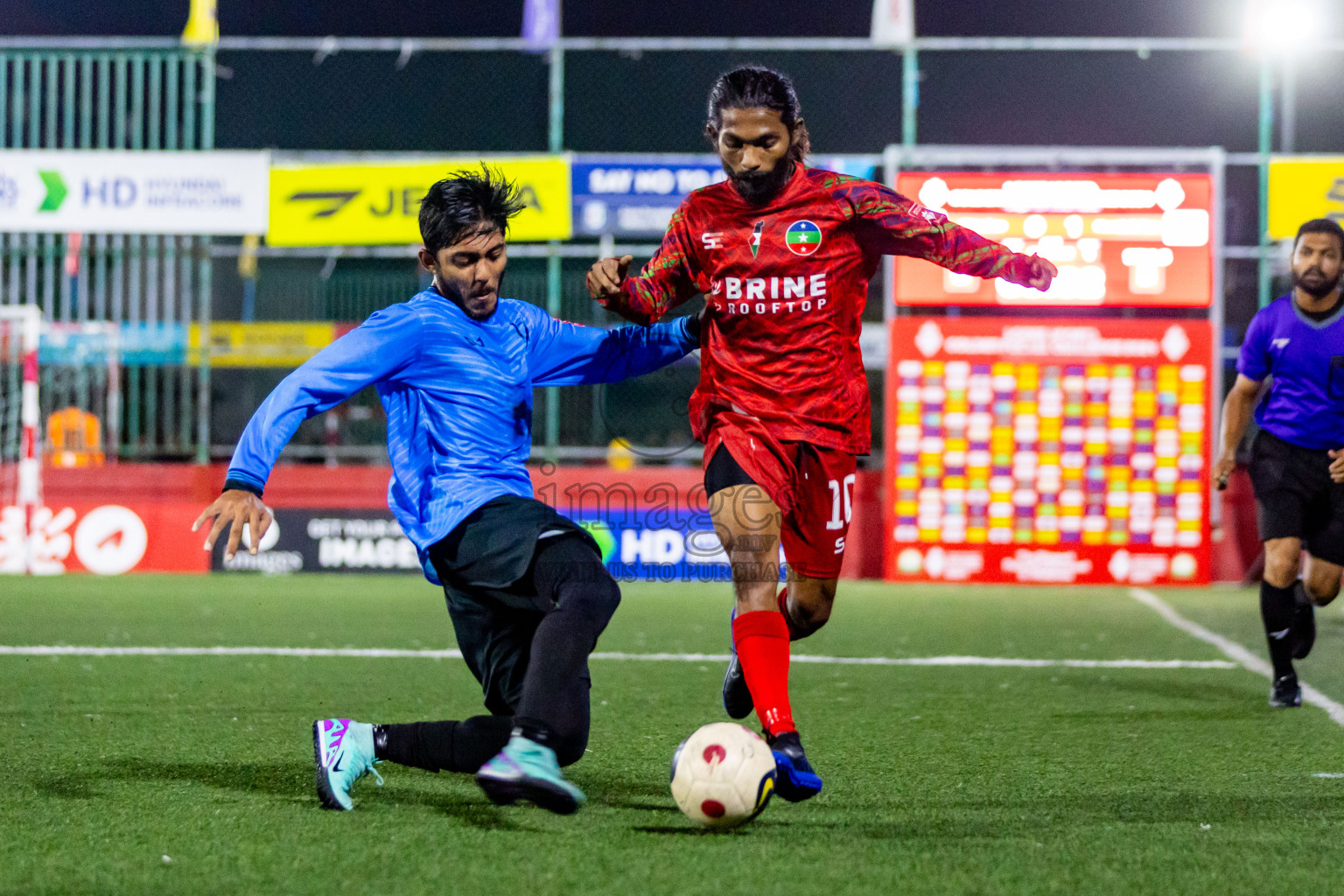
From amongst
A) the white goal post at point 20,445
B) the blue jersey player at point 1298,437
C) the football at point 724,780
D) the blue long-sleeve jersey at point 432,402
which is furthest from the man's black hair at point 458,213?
the white goal post at point 20,445

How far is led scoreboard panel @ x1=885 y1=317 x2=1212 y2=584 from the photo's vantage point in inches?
479

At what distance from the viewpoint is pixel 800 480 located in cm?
A: 418

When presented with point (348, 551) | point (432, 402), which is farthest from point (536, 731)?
point (348, 551)

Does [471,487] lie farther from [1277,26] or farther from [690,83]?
[690,83]

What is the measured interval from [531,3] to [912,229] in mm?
9358

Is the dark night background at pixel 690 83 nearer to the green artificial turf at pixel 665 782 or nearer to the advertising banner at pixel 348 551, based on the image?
the advertising banner at pixel 348 551

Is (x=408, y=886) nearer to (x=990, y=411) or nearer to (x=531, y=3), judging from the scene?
(x=990, y=411)

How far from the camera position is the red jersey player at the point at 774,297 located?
13.3 ft

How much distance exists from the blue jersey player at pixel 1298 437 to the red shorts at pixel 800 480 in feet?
8.02

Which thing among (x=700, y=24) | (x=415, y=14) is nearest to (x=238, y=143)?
(x=415, y=14)

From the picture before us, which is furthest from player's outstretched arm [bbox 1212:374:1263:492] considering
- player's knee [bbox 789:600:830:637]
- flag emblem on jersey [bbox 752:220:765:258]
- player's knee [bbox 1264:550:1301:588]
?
flag emblem on jersey [bbox 752:220:765:258]

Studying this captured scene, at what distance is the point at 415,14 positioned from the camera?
22.3 metres

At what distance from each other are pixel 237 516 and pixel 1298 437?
4493 millimetres

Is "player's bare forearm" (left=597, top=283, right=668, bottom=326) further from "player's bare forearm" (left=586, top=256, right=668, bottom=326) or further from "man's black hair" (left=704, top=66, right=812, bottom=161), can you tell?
"man's black hair" (left=704, top=66, right=812, bottom=161)
